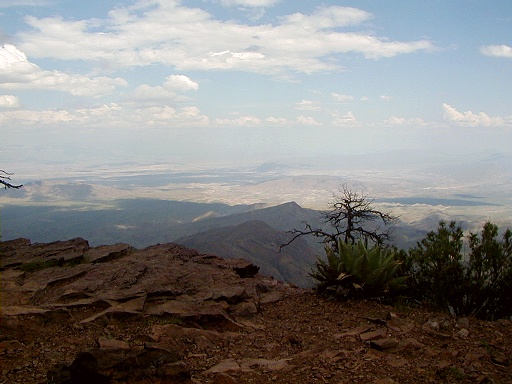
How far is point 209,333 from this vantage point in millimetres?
6480

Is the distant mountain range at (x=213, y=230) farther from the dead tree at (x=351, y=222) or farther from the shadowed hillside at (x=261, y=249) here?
the dead tree at (x=351, y=222)

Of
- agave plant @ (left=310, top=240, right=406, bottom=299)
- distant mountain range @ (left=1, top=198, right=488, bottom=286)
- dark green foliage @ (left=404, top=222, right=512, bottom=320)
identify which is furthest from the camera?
distant mountain range @ (left=1, top=198, right=488, bottom=286)

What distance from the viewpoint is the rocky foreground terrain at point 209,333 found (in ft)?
16.0

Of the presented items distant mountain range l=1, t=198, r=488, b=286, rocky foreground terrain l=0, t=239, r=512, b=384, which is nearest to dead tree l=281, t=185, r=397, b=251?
rocky foreground terrain l=0, t=239, r=512, b=384

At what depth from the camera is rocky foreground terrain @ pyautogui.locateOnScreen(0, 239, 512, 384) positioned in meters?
4.87

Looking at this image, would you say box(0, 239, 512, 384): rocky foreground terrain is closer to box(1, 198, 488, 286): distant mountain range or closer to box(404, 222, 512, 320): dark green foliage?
box(404, 222, 512, 320): dark green foliage

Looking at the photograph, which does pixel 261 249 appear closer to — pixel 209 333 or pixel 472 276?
pixel 472 276

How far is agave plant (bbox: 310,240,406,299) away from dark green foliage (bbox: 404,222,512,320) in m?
0.66

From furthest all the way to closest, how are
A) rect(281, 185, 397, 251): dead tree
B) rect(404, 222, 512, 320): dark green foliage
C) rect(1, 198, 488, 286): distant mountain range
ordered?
rect(1, 198, 488, 286): distant mountain range → rect(281, 185, 397, 251): dead tree → rect(404, 222, 512, 320): dark green foliage

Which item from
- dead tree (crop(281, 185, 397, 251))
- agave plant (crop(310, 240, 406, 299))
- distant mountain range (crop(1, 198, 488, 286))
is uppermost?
dead tree (crop(281, 185, 397, 251))

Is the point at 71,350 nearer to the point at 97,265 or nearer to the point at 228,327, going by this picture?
the point at 228,327

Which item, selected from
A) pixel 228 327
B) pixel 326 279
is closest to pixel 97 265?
pixel 228 327

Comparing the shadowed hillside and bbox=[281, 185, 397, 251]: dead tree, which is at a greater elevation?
bbox=[281, 185, 397, 251]: dead tree

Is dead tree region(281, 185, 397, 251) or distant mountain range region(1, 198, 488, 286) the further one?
distant mountain range region(1, 198, 488, 286)
